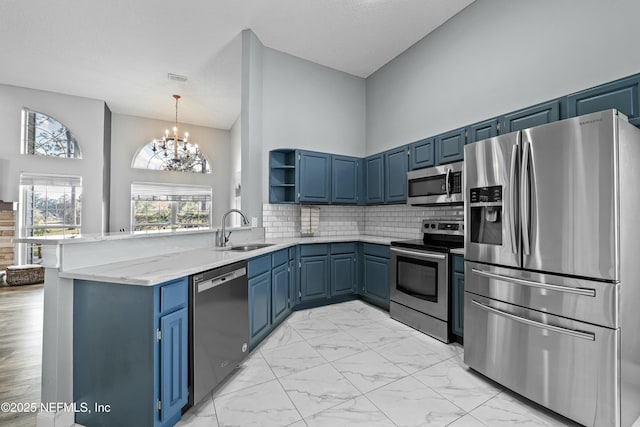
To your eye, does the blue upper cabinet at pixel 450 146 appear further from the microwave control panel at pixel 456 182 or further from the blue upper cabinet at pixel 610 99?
the blue upper cabinet at pixel 610 99

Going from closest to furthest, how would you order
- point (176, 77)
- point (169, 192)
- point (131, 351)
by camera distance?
1. point (131, 351)
2. point (176, 77)
3. point (169, 192)

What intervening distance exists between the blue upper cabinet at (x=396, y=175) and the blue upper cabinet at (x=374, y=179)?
0.25 ft

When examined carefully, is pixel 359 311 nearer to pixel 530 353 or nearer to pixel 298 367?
pixel 298 367

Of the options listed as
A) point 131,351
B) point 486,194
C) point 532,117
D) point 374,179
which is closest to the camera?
point 131,351

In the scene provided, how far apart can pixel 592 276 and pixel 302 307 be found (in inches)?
112

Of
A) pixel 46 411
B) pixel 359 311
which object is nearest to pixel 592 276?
pixel 359 311

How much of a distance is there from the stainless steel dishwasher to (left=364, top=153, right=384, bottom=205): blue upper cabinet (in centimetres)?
237

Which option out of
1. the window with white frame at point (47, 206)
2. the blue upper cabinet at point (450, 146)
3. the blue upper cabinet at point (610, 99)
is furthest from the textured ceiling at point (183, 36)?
the blue upper cabinet at point (610, 99)

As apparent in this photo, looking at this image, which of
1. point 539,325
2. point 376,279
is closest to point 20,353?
point 376,279

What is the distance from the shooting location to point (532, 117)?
7.83 ft

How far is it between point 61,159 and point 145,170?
1558 mm

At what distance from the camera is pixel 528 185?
6.07 feet

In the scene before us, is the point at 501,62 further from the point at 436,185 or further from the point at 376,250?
the point at 376,250

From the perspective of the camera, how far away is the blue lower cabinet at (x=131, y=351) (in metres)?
1.47
